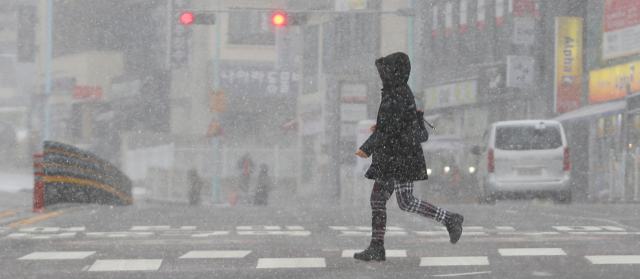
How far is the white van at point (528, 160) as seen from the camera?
18.2 meters

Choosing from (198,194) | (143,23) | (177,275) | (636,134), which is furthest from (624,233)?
(143,23)

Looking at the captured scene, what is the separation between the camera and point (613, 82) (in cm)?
2711

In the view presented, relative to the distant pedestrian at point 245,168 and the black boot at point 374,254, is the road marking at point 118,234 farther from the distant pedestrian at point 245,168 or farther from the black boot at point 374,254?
the distant pedestrian at point 245,168

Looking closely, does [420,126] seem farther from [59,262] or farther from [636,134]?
[636,134]

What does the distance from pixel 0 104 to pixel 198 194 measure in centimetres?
4907

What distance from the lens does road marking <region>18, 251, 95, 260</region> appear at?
6902mm

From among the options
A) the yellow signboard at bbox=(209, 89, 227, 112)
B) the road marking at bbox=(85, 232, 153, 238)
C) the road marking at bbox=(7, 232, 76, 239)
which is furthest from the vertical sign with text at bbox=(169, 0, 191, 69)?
the road marking at bbox=(7, 232, 76, 239)

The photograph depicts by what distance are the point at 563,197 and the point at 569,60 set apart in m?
11.7

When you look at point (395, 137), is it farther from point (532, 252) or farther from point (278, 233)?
point (278, 233)

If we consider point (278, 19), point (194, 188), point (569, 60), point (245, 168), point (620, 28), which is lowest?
point (194, 188)

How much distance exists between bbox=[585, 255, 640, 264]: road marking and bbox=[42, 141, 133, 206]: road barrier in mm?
9785

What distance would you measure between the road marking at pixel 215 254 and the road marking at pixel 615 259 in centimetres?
231

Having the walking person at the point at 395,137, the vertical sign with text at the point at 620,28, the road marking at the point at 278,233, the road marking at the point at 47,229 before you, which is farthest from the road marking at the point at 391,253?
the vertical sign with text at the point at 620,28

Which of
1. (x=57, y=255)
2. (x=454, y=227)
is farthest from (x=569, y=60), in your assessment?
(x=57, y=255)
